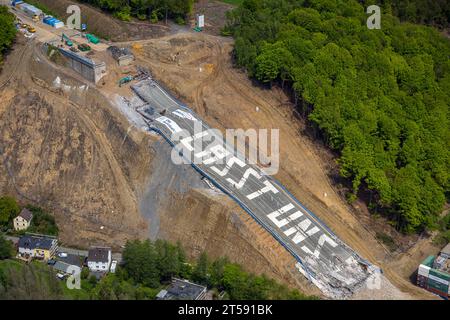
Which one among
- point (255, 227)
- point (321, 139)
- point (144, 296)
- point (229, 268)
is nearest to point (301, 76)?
point (321, 139)

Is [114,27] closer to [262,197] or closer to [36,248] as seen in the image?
[36,248]

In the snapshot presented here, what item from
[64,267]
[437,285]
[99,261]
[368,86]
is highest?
[368,86]

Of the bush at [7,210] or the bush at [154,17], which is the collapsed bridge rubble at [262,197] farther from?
the bush at [7,210]

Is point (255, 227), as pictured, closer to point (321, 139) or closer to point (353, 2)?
point (321, 139)

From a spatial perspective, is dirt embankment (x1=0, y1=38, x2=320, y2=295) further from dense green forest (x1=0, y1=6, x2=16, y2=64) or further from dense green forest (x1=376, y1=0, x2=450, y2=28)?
dense green forest (x1=376, y1=0, x2=450, y2=28)

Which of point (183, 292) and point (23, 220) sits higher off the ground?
point (183, 292)

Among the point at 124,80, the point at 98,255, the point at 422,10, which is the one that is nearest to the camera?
the point at 98,255

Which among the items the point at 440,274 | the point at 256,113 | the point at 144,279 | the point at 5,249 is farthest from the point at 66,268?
the point at 440,274
